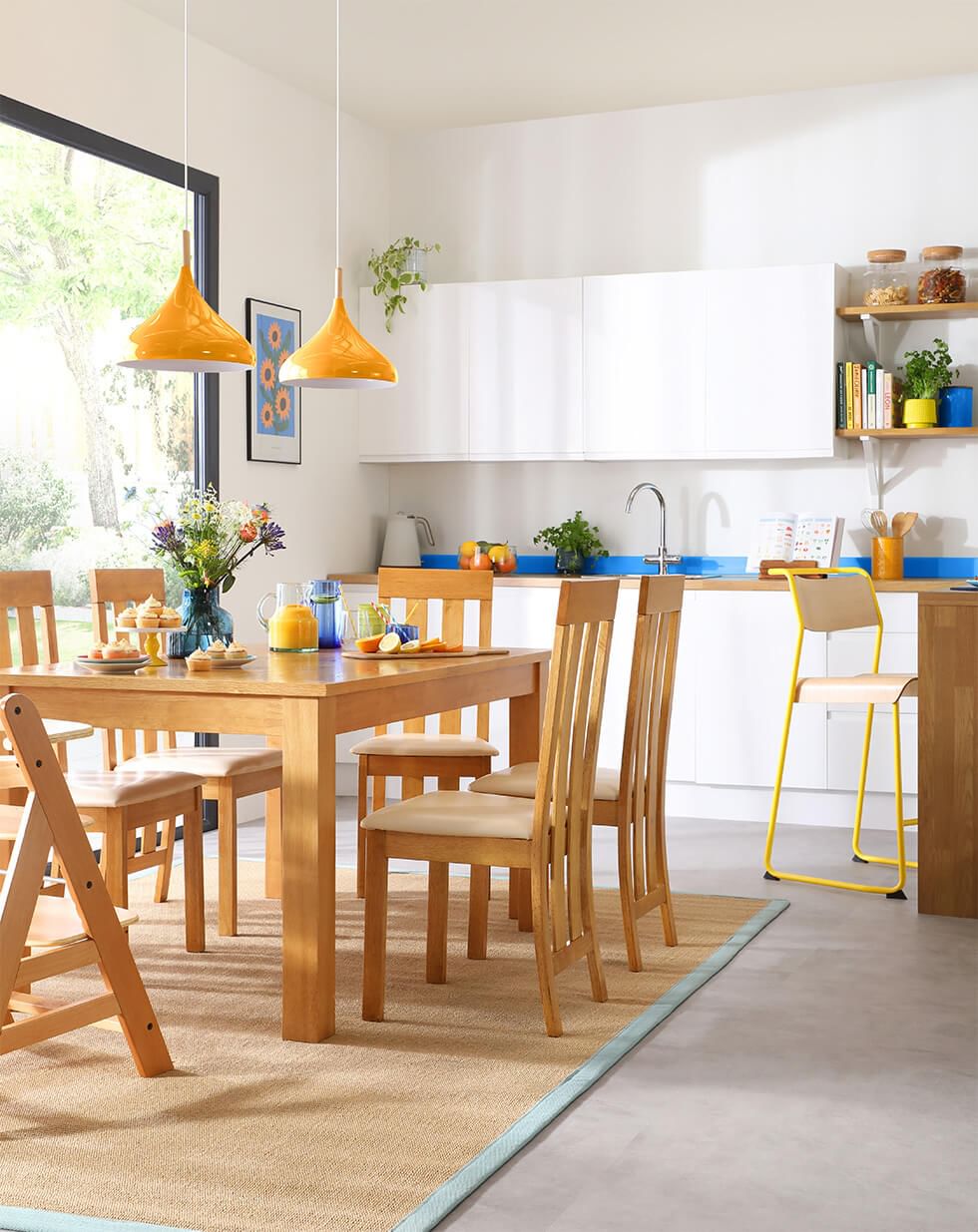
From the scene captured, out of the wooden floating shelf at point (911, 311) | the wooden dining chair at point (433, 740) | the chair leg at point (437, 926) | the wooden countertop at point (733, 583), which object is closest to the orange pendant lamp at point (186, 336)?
the wooden dining chair at point (433, 740)

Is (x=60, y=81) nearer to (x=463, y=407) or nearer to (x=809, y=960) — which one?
(x=463, y=407)

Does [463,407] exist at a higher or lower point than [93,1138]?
higher

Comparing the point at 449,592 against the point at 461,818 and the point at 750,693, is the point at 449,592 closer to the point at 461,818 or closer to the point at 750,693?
the point at 461,818

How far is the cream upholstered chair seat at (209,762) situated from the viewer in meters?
3.80

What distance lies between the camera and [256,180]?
5.68 metres

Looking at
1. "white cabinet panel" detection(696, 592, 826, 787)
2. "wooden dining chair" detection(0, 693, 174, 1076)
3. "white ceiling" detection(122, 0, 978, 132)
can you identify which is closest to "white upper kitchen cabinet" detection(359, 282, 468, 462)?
"white ceiling" detection(122, 0, 978, 132)

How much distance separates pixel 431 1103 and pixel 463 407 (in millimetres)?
3968

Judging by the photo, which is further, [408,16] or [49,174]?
[408,16]

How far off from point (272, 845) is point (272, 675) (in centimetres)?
129

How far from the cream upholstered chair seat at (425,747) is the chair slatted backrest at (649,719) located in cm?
46

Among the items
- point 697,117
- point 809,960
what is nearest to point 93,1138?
point 809,960

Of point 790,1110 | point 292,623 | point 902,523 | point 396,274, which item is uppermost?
point 396,274

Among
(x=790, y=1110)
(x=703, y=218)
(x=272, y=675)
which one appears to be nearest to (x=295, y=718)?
(x=272, y=675)

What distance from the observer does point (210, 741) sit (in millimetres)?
5512
